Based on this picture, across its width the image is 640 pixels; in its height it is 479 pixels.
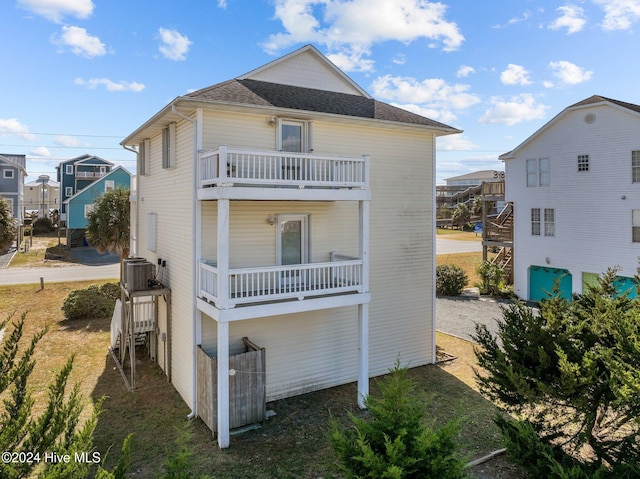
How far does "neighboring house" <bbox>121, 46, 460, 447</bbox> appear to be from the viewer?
10.1 metres

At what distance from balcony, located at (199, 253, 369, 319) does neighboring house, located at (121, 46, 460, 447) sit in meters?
0.04

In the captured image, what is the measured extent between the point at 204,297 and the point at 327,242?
3.88 m

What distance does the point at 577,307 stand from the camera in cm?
853

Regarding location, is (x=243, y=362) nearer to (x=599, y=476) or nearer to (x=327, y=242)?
(x=327, y=242)

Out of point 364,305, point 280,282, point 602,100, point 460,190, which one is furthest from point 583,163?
point 460,190

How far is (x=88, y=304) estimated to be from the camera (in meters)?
19.5

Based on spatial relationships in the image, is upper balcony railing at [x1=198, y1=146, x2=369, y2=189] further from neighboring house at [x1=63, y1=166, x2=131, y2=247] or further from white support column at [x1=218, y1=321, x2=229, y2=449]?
neighboring house at [x1=63, y1=166, x2=131, y2=247]

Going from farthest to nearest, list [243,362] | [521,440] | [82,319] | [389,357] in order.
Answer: [82,319] < [389,357] < [243,362] < [521,440]

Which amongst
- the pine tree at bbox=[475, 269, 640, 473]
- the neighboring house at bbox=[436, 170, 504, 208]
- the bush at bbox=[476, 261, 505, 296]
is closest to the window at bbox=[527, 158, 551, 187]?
the bush at bbox=[476, 261, 505, 296]

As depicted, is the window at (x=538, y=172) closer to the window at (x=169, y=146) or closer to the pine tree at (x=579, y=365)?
the pine tree at (x=579, y=365)

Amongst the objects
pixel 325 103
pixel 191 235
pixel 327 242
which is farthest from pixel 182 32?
pixel 327 242

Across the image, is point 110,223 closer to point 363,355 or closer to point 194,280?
point 194,280

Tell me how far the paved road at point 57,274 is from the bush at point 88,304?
7.60 metres

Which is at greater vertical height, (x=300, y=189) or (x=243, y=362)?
(x=300, y=189)
